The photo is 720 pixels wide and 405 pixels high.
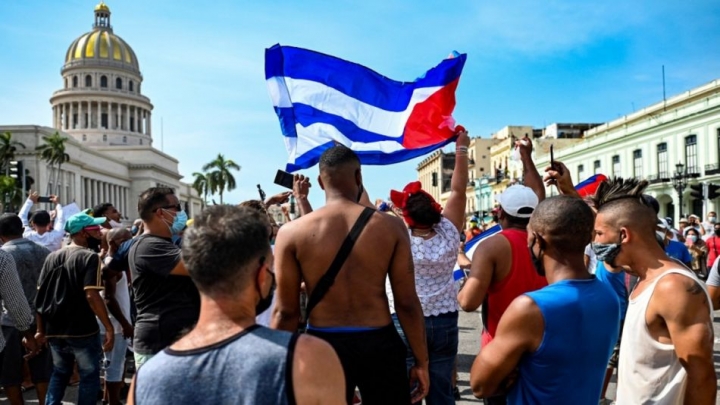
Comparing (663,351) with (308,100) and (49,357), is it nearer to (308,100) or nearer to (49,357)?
(308,100)

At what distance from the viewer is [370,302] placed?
3.38 meters

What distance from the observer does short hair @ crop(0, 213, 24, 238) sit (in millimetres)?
6102

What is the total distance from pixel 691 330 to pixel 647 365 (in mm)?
263

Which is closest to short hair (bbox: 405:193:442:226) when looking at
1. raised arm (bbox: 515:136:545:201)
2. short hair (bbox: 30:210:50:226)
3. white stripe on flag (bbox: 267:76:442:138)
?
raised arm (bbox: 515:136:545:201)

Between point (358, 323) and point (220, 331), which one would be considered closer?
point (220, 331)

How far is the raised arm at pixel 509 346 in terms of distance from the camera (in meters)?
2.34

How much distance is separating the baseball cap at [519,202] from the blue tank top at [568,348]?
119 cm

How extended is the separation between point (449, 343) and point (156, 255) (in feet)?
6.66

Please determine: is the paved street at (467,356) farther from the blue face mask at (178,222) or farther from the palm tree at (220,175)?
the palm tree at (220,175)

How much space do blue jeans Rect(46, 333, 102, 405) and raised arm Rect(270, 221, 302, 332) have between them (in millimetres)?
2406

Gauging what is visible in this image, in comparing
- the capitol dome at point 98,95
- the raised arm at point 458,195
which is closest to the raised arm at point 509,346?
the raised arm at point 458,195

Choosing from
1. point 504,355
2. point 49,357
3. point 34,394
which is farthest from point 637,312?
point 34,394

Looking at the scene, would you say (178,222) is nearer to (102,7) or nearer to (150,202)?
(150,202)

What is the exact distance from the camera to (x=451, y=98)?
6.07 metres
